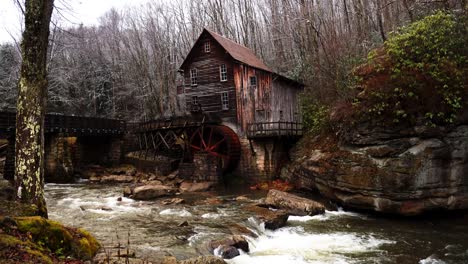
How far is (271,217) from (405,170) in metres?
4.83

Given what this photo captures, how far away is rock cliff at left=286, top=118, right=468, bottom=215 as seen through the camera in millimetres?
11102

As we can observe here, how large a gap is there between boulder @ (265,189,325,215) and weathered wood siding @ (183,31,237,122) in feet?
29.3

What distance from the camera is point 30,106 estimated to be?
21.3 ft

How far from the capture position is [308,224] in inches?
437

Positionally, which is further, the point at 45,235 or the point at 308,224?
the point at 308,224

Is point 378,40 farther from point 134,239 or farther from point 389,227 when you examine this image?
point 134,239

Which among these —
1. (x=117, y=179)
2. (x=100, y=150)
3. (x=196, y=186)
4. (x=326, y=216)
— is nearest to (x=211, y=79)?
(x=196, y=186)

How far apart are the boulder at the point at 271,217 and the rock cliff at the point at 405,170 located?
300cm

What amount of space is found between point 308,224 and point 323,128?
→ 7082 mm

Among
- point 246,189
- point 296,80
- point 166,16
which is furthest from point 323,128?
point 166,16

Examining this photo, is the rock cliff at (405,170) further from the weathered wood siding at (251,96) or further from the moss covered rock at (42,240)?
the moss covered rock at (42,240)

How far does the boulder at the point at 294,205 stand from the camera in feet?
40.0

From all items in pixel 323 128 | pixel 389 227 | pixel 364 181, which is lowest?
pixel 389 227

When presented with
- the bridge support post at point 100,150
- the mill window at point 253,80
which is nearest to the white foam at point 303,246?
the mill window at point 253,80
